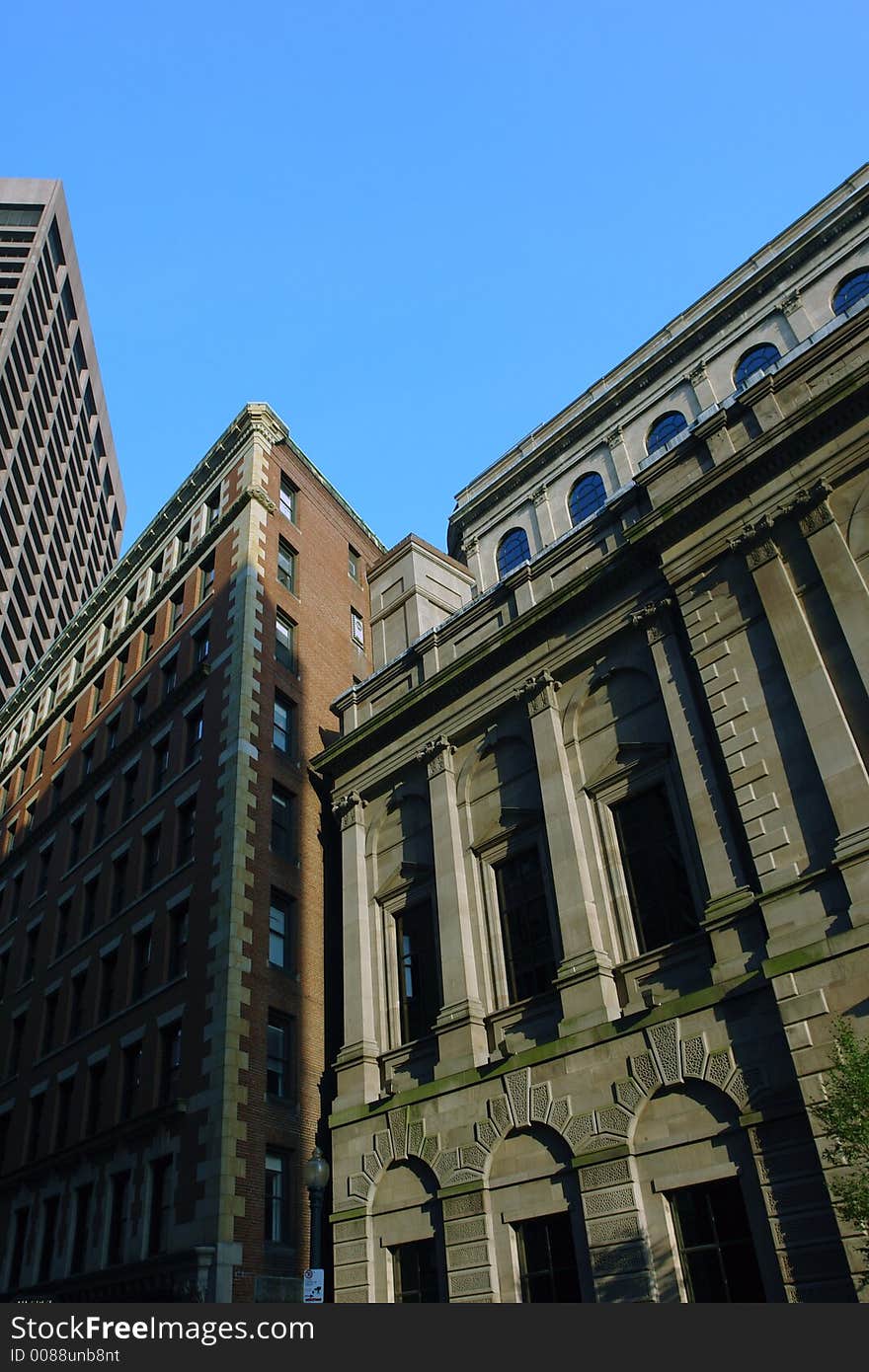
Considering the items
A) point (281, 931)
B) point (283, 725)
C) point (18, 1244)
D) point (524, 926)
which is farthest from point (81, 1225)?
point (524, 926)

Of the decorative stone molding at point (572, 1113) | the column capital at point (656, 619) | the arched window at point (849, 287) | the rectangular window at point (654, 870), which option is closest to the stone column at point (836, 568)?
the column capital at point (656, 619)

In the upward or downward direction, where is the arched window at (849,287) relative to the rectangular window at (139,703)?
upward

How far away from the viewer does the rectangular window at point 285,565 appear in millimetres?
36781

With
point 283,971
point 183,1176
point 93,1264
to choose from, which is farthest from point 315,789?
point 93,1264

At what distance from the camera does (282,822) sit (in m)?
30.2

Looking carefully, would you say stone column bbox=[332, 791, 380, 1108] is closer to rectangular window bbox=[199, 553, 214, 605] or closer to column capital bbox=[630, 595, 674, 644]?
column capital bbox=[630, 595, 674, 644]

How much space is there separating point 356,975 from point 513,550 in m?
20.9

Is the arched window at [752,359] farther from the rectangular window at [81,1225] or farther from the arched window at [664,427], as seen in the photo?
the rectangular window at [81,1225]

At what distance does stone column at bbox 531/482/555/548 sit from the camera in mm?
38875

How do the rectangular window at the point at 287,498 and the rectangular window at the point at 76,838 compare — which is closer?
the rectangular window at the point at 76,838

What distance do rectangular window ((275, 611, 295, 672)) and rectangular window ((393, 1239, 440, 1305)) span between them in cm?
1892

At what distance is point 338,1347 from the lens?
13.3 meters

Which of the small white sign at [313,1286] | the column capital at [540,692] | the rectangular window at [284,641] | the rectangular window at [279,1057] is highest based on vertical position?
the rectangular window at [284,641]

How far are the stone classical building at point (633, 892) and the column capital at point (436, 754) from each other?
0.13 meters
